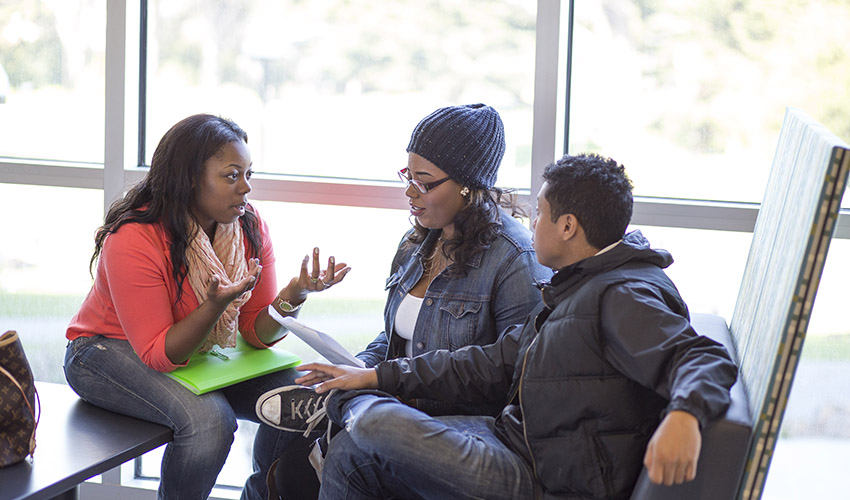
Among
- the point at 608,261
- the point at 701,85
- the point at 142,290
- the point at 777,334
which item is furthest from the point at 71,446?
the point at 701,85

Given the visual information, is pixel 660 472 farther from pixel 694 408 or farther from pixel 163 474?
pixel 163 474

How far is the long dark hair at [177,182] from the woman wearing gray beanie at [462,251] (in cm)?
51

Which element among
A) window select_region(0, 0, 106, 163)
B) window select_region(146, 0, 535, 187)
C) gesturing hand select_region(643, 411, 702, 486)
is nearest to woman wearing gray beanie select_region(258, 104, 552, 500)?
window select_region(146, 0, 535, 187)

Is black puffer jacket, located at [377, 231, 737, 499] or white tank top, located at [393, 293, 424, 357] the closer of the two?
black puffer jacket, located at [377, 231, 737, 499]

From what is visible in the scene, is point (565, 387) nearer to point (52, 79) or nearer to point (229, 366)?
point (229, 366)

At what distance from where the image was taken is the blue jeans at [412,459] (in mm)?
1856

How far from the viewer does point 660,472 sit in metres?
1.51

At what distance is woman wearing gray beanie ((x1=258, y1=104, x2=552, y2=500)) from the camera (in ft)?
7.51

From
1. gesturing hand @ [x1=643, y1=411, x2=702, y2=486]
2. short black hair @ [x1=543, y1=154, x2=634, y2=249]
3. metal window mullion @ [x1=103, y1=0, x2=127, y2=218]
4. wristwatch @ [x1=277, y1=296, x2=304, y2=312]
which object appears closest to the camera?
gesturing hand @ [x1=643, y1=411, x2=702, y2=486]

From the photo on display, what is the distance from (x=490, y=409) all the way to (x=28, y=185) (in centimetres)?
191

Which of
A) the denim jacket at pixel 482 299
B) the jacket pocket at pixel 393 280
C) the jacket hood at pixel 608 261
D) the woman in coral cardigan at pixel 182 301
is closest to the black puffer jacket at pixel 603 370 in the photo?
the jacket hood at pixel 608 261

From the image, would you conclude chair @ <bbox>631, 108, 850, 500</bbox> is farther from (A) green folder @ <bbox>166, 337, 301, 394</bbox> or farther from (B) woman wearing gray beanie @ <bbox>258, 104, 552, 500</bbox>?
(A) green folder @ <bbox>166, 337, 301, 394</bbox>

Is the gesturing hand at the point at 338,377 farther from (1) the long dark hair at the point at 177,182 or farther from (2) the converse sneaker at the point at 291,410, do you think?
(1) the long dark hair at the point at 177,182

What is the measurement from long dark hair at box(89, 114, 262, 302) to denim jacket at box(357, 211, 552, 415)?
0.69 metres
